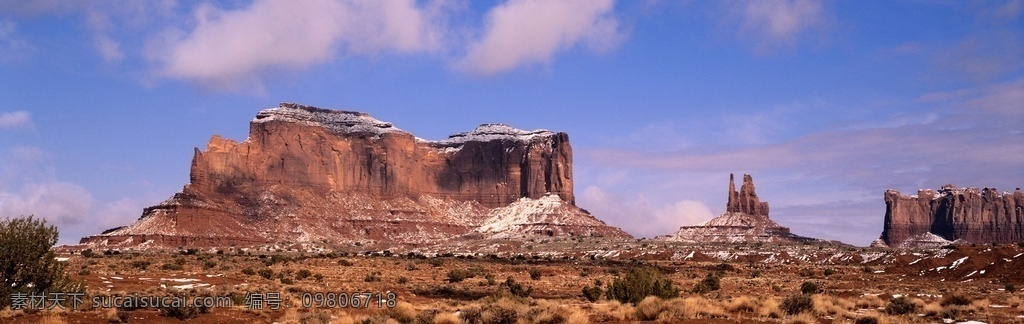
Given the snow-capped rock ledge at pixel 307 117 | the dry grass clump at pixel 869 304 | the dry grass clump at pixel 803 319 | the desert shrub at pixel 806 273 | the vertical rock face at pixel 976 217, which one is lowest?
the desert shrub at pixel 806 273

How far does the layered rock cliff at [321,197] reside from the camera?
468ft

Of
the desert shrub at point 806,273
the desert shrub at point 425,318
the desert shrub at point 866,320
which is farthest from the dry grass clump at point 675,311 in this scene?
the desert shrub at point 806,273

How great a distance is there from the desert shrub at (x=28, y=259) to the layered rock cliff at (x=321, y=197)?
111 metres

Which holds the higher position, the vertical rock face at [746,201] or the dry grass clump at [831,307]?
the vertical rock face at [746,201]

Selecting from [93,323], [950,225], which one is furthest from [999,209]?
[93,323]

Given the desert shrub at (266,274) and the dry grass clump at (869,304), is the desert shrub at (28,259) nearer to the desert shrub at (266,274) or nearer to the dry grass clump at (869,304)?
the desert shrub at (266,274)

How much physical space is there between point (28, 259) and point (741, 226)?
14376 cm

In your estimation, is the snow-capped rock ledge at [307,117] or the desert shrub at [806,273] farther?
the snow-capped rock ledge at [307,117]

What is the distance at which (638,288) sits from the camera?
30797 millimetres

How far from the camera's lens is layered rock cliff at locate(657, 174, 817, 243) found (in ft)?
485

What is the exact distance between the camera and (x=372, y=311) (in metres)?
26.0

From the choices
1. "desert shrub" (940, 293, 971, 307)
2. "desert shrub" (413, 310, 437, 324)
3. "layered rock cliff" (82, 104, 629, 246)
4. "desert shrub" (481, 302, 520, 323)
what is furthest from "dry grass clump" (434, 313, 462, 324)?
"layered rock cliff" (82, 104, 629, 246)

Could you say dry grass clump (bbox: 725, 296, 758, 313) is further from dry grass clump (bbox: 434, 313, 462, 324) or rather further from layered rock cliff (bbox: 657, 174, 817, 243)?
layered rock cliff (bbox: 657, 174, 817, 243)

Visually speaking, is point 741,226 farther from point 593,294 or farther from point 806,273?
point 593,294
